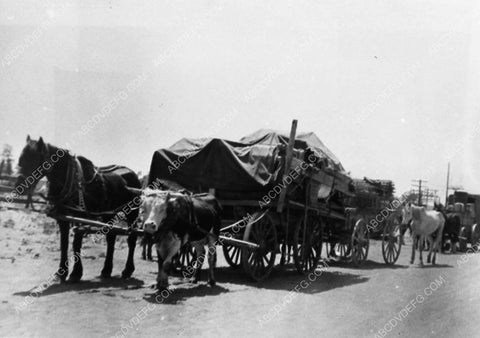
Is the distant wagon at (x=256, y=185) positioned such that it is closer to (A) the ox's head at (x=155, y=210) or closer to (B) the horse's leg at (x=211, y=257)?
(B) the horse's leg at (x=211, y=257)

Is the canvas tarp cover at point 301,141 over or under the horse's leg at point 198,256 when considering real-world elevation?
over

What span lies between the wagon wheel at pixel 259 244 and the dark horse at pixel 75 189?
2.33 meters

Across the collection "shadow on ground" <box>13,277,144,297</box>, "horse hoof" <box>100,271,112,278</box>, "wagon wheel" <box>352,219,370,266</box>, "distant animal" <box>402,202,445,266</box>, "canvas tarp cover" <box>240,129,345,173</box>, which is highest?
"canvas tarp cover" <box>240,129,345,173</box>

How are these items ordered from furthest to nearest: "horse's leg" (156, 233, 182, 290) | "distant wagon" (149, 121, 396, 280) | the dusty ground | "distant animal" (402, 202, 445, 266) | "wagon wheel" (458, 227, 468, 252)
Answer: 1. "wagon wheel" (458, 227, 468, 252)
2. "distant animal" (402, 202, 445, 266)
3. "distant wagon" (149, 121, 396, 280)
4. "horse's leg" (156, 233, 182, 290)
5. the dusty ground

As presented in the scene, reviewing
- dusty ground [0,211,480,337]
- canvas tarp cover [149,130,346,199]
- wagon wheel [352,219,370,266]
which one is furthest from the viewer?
wagon wheel [352,219,370,266]

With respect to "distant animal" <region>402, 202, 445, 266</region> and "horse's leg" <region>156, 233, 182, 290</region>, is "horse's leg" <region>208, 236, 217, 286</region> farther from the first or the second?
"distant animal" <region>402, 202, 445, 266</region>

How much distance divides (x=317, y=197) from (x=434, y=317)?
5149mm

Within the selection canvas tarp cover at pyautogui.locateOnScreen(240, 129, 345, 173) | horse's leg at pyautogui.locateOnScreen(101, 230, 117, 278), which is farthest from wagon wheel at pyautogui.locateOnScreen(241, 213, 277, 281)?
horse's leg at pyautogui.locateOnScreen(101, 230, 117, 278)

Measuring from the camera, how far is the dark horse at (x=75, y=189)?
8.83 m

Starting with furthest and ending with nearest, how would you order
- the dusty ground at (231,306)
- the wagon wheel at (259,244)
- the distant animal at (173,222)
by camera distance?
the wagon wheel at (259,244) < the distant animal at (173,222) < the dusty ground at (231,306)

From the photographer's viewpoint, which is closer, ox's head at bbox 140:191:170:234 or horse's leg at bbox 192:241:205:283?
ox's head at bbox 140:191:170:234

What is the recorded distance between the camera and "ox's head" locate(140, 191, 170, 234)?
8.53 meters

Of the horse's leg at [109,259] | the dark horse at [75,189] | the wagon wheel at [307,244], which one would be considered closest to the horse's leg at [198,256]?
the dark horse at [75,189]

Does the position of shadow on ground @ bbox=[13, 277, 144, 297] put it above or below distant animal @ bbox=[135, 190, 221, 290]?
below
